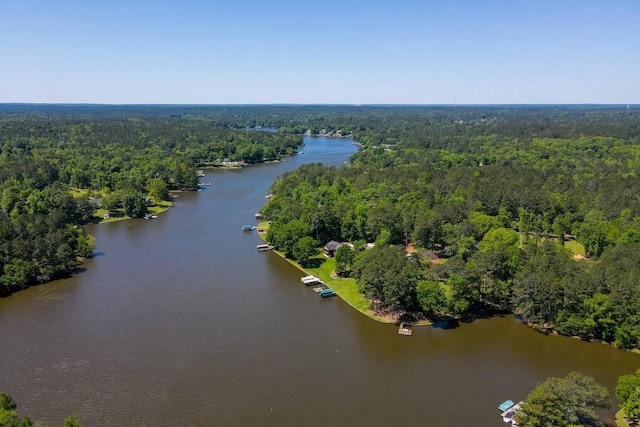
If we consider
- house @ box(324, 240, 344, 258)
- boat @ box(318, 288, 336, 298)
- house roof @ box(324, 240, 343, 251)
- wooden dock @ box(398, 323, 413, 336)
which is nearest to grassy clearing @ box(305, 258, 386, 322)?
boat @ box(318, 288, 336, 298)

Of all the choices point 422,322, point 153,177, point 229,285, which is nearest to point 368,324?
point 422,322

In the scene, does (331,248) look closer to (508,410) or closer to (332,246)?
(332,246)

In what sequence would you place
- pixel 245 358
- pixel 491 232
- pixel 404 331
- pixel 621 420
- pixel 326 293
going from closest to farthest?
pixel 621 420, pixel 245 358, pixel 404 331, pixel 326 293, pixel 491 232

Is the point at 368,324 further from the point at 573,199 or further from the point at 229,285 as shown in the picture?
the point at 573,199

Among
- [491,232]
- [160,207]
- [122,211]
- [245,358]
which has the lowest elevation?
[245,358]

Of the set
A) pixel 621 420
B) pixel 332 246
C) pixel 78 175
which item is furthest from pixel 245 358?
pixel 78 175

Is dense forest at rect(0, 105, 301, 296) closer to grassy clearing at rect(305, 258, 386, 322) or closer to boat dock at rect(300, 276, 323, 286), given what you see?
boat dock at rect(300, 276, 323, 286)

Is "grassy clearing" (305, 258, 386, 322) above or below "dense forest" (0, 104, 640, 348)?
below

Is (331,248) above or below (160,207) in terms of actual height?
above
